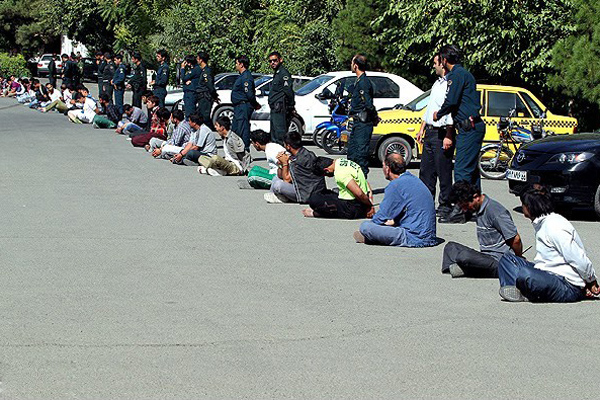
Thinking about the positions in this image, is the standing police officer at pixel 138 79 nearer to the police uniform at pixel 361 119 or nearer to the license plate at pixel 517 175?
the police uniform at pixel 361 119

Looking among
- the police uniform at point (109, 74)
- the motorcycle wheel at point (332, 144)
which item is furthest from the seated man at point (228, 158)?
the police uniform at point (109, 74)

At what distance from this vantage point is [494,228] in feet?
30.1

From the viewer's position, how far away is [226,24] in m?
39.0

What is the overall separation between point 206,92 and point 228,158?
4724mm

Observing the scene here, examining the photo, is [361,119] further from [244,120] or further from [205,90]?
[205,90]

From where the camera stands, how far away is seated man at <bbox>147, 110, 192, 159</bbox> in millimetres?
19188

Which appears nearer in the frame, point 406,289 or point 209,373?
point 209,373

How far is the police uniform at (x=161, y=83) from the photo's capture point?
25.5m

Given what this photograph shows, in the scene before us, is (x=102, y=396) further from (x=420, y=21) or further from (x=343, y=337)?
(x=420, y=21)

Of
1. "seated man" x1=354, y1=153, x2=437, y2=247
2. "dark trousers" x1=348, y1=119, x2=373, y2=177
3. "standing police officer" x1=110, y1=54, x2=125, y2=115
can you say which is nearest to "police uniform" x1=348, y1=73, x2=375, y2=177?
"dark trousers" x1=348, y1=119, x2=373, y2=177

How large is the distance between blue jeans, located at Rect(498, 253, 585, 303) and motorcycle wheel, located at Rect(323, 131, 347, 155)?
517 inches

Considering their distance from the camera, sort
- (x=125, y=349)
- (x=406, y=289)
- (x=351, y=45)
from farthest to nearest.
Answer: (x=351, y=45), (x=406, y=289), (x=125, y=349)

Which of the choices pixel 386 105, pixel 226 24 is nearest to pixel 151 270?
pixel 386 105

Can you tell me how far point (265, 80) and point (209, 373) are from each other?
66.2 feet
